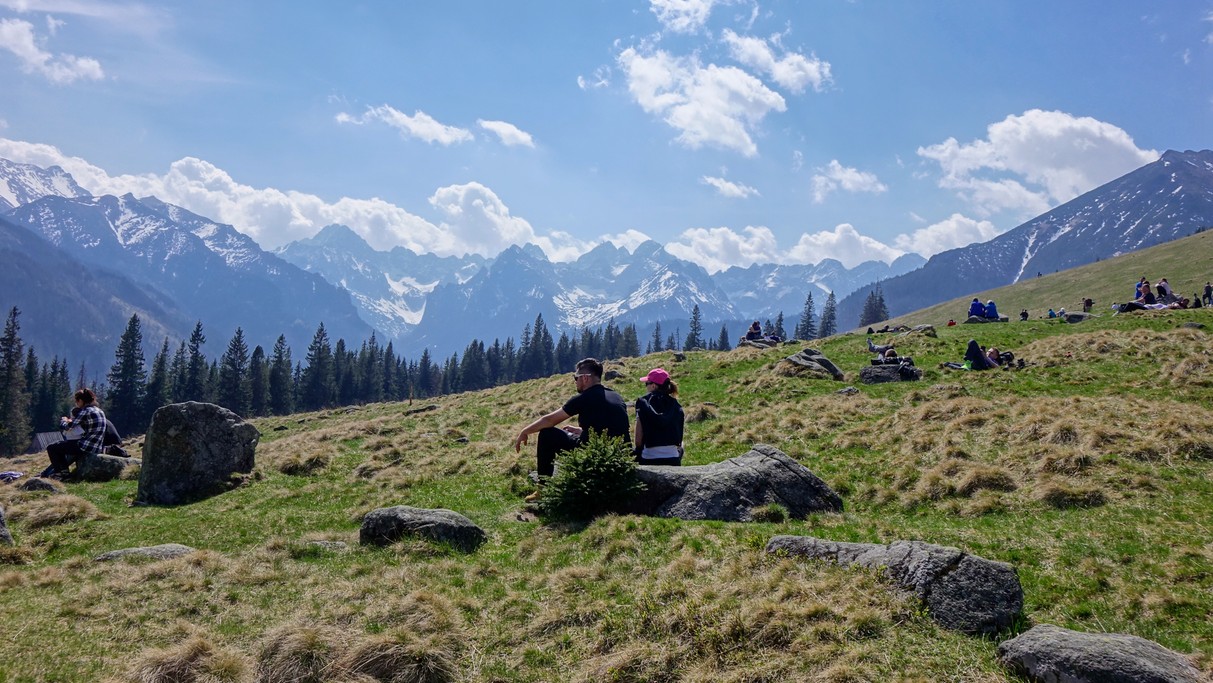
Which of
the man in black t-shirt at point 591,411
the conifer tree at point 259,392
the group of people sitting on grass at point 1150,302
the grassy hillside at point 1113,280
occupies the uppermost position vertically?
the grassy hillside at point 1113,280

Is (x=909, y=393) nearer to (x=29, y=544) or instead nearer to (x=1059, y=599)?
(x=1059, y=599)

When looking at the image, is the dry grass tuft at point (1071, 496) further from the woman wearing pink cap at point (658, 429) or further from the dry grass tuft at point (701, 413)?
the dry grass tuft at point (701, 413)

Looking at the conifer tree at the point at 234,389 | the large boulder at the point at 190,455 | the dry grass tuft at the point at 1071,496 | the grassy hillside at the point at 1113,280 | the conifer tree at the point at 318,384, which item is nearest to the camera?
the dry grass tuft at the point at 1071,496

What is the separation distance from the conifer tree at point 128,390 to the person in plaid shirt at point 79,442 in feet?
323

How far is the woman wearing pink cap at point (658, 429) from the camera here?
46.5ft

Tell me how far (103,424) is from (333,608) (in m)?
17.2

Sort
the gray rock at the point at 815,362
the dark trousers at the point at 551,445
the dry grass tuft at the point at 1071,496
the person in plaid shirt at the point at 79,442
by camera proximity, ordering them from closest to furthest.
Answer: the dry grass tuft at the point at 1071,496 → the dark trousers at the point at 551,445 → the person in plaid shirt at the point at 79,442 → the gray rock at the point at 815,362

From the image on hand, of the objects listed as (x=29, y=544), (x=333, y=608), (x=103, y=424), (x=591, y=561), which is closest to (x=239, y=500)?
(x=29, y=544)

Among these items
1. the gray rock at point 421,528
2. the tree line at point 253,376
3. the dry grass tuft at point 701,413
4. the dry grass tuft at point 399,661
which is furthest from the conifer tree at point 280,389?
the dry grass tuft at point 399,661

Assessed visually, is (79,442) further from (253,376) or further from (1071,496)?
(253,376)

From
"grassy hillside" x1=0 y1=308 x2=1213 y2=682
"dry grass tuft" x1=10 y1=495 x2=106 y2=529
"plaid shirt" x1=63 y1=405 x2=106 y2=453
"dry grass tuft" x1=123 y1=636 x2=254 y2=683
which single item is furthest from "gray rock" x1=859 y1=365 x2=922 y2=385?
"plaid shirt" x1=63 y1=405 x2=106 y2=453

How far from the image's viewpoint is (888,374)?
27828 mm

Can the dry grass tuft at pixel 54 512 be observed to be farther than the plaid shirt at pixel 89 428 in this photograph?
No

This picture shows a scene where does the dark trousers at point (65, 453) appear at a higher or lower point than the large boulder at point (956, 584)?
higher
